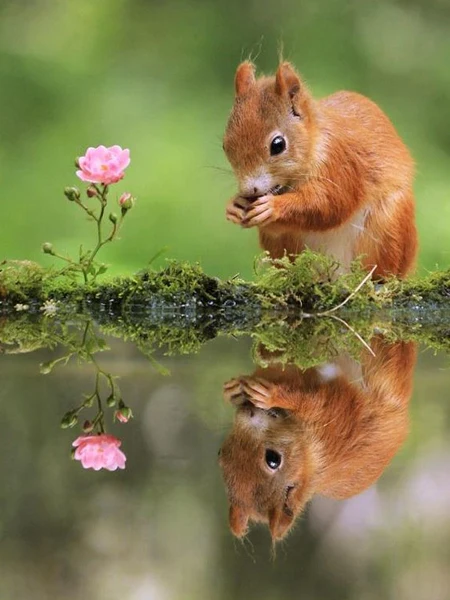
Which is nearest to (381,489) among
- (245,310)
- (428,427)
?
(428,427)

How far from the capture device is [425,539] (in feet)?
2.46

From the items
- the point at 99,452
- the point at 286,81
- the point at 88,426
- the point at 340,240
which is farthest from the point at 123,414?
the point at 340,240

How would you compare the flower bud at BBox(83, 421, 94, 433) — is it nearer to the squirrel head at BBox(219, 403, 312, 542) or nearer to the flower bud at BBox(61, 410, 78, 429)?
the flower bud at BBox(61, 410, 78, 429)

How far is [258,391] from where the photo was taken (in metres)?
1.27

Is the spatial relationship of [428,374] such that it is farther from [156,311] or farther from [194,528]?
[156,311]

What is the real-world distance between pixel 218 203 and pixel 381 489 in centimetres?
262

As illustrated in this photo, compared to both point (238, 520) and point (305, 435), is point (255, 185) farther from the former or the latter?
point (238, 520)

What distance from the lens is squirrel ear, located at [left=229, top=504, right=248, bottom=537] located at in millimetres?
773

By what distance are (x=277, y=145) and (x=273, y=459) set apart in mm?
1436

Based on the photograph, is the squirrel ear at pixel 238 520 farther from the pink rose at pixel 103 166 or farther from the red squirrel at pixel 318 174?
the pink rose at pixel 103 166

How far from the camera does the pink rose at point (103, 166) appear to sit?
2652mm

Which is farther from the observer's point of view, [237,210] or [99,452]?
[237,210]

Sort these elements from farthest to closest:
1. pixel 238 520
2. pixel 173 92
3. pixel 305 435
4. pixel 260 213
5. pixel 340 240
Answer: pixel 173 92 → pixel 340 240 → pixel 260 213 → pixel 305 435 → pixel 238 520

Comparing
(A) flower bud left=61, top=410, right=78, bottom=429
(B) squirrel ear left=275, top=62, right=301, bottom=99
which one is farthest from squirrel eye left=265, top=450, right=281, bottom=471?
(B) squirrel ear left=275, top=62, right=301, bottom=99
